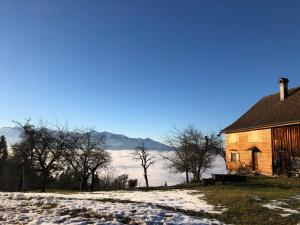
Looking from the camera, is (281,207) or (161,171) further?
(161,171)

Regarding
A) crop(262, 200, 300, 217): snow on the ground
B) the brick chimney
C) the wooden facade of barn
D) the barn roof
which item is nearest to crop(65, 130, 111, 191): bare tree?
the barn roof

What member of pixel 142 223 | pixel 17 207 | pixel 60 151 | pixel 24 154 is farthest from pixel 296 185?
pixel 24 154

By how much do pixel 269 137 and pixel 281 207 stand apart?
1770cm

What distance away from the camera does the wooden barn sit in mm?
28969

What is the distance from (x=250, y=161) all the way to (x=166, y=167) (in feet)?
73.0

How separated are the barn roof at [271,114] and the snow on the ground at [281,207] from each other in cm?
1390

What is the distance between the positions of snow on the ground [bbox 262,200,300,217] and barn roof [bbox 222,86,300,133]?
13896mm

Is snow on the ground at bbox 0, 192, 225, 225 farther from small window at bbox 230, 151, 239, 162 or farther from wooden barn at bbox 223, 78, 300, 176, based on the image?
small window at bbox 230, 151, 239, 162

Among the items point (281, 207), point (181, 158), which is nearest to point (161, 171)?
point (181, 158)

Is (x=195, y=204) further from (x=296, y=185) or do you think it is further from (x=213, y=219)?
(x=296, y=185)

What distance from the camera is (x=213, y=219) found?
12.4 m

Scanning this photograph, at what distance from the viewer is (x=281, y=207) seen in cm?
1498

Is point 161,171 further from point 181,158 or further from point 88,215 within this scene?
point 88,215

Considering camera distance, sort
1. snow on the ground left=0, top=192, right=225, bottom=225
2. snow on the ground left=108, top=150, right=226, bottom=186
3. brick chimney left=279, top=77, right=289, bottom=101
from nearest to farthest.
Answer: snow on the ground left=0, top=192, right=225, bottom=225, brick chimney left=279, top=77, right=289, bottom=101, snow on the ground left=108, top=150, right=226, bottom=186
